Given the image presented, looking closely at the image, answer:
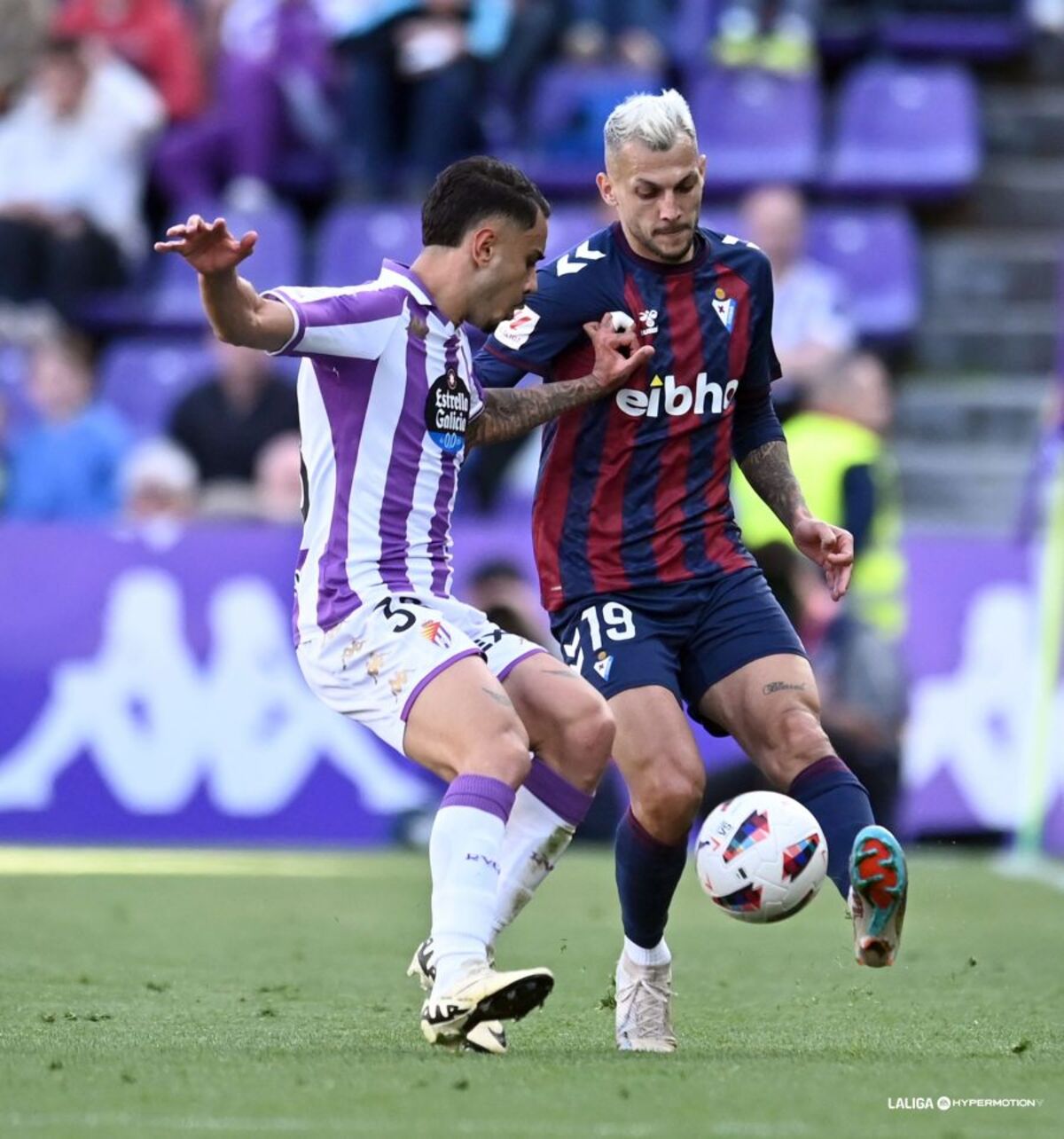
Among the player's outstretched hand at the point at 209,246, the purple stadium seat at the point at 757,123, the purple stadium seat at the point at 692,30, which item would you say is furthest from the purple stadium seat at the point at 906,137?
the player's outstretched hand at the point at 209,246

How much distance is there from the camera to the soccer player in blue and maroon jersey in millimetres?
5953

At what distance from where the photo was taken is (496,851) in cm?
543

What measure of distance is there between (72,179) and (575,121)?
125 inches

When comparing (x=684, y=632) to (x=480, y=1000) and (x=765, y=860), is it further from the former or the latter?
(x=480, y=1000)

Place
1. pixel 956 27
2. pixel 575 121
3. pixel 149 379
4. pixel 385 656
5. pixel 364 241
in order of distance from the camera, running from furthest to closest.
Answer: pixel 956 27 → pixel 575 121 → pixel 364 241 → pixel 149 379 → pixel 385 656

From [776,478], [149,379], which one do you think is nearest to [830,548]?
[776,478]

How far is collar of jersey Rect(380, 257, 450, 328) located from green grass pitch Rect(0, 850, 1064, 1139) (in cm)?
174

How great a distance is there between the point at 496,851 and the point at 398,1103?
3.08 ft

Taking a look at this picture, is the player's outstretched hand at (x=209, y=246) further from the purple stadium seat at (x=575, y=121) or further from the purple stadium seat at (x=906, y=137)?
the purple stadium seat at (x=906, y=137)

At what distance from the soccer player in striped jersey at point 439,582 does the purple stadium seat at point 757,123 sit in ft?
31.3

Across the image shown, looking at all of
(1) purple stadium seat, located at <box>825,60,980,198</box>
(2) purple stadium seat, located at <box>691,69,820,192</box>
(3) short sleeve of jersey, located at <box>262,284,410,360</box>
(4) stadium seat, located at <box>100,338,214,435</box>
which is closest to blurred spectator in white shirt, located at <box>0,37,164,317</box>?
(4) stadium seat, located at <box>100,338,214,435</box>

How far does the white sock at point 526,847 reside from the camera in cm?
585

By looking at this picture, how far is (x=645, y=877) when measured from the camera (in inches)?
234

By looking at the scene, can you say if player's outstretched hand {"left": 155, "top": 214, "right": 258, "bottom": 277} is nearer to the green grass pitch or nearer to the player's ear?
the player's ear
